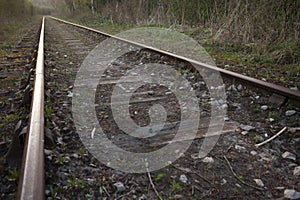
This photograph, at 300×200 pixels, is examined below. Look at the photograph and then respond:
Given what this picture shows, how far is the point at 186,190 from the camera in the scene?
5.54ft

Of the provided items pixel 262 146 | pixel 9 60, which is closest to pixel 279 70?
pixel 262 146

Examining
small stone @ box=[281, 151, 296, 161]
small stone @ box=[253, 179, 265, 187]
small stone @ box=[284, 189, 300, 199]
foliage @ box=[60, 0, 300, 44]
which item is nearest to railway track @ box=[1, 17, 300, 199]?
small stone @ box=[281, 151, 296, 161]

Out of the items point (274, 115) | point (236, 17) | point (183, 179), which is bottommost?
point (183, 179)

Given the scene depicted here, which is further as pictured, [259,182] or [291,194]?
[259,182]

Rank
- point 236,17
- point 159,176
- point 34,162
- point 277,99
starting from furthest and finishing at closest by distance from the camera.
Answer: point 236,17 → point 277,99 → point 159,176 → point 34,162

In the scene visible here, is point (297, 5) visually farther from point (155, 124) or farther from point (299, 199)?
point (299, 199)

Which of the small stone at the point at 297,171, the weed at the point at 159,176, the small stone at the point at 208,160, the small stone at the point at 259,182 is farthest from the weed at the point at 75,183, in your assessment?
the small stone at the point at 297,171

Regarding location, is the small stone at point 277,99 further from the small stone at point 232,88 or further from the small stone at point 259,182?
the small stone at point 259,182

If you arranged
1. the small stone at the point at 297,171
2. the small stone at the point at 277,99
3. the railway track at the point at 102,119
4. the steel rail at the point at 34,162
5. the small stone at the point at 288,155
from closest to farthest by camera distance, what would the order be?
the steel rail at the point at 34,162, the railway track at the point at 102,119, the small stone at the point at 297,171, the small stone at the point at 288,155, the small stone at the point at 277,99

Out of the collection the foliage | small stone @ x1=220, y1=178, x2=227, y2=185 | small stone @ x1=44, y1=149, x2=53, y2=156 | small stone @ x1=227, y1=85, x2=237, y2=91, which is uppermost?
the foliage

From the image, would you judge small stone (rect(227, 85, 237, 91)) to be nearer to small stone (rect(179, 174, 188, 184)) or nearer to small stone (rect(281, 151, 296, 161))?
small stone (rect(281, 151, 296, 161))

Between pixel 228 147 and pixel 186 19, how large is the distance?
7692 mm

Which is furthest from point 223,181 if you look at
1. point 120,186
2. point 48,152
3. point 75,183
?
point 48,152

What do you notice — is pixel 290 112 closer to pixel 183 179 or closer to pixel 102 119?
pixel 183 179
